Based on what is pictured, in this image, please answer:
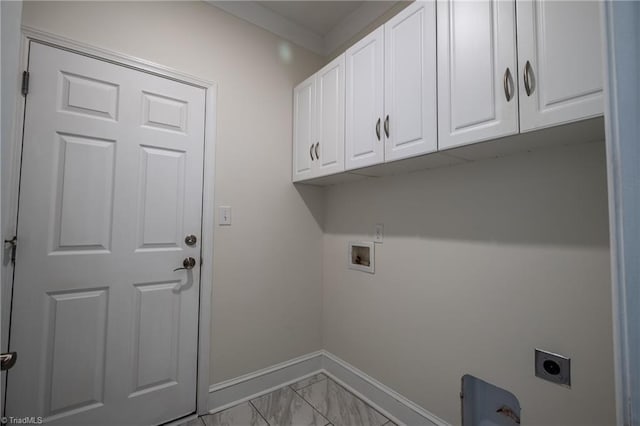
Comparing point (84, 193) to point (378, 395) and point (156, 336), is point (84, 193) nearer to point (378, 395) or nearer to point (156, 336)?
point (156, 336)

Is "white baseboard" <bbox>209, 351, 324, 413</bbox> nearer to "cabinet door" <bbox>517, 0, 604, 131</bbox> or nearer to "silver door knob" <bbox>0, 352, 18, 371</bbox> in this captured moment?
"silver door knob" <bbox>0, 352, 18, 371</bbox>

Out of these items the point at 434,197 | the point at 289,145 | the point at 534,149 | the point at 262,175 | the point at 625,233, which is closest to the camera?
the point at 625,233

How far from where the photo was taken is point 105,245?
1583 mm

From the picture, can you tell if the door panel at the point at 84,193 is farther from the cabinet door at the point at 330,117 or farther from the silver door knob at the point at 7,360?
the cabinet door at the point at 330,117

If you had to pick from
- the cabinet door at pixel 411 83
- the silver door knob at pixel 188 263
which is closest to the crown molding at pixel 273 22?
the cabinet door at pixel 411 83

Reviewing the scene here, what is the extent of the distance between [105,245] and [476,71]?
2.01 m

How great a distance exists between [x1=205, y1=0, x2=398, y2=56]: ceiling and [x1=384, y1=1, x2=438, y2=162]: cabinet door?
2.06 feet

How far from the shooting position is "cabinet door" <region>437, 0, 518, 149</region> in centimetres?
113

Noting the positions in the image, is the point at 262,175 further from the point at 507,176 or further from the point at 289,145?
the point at 507,176

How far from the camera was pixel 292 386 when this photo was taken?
216 centimetres

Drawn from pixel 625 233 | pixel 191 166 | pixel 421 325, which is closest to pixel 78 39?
pixel 191 166

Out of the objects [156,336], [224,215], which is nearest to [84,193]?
[224,215]

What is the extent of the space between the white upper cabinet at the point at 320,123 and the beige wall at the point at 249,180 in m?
0.11

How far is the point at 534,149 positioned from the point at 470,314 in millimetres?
852
